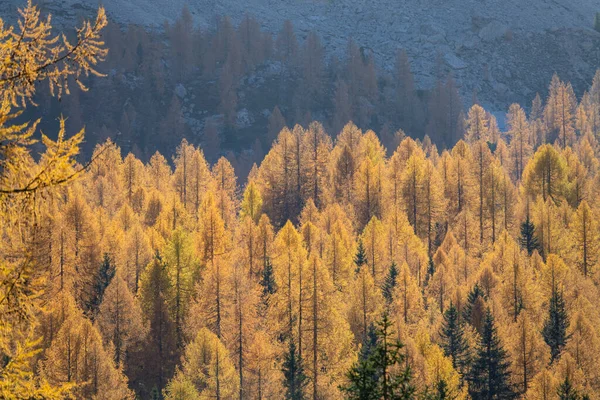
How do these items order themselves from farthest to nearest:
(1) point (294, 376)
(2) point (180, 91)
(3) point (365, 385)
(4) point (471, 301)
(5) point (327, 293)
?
(2) point (180, 91) → (4) point (471, 301) → (5) point (327, 293) → (1) point (294, 376) → (3) point (365, 385)

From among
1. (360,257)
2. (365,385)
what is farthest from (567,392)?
(365,385)

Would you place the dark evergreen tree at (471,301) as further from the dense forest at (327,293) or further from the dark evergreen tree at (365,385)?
the dark evergreen tree at (365,385)

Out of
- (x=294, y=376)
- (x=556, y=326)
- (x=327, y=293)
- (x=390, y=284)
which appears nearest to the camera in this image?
(x=294, y=376)

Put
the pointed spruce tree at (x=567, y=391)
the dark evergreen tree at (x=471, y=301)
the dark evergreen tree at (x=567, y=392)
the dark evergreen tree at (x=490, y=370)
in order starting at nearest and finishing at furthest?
the dark evergreen tree at (x=567, y=392) → the pointed spruce tree at (x=567, y=391) → the dark evergreen tree at (x=490, y=370) → the dark evergreen tree at (x=471, y=301)

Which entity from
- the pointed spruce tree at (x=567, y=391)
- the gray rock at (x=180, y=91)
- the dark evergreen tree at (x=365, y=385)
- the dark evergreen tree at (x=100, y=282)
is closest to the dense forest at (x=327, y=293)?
the pointed spruce tree at (x=567, y=391)

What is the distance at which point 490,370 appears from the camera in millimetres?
52281

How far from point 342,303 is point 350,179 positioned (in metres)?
39.0

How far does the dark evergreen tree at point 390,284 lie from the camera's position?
6241 cm

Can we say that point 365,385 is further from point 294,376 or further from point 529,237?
point 529,237

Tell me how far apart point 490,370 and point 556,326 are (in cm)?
1028

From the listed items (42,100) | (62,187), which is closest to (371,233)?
(62,187)

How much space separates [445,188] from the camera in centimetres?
9262

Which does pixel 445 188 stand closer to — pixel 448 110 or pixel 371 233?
pixel 371 233

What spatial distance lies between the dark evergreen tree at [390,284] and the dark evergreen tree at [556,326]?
12.2 m
